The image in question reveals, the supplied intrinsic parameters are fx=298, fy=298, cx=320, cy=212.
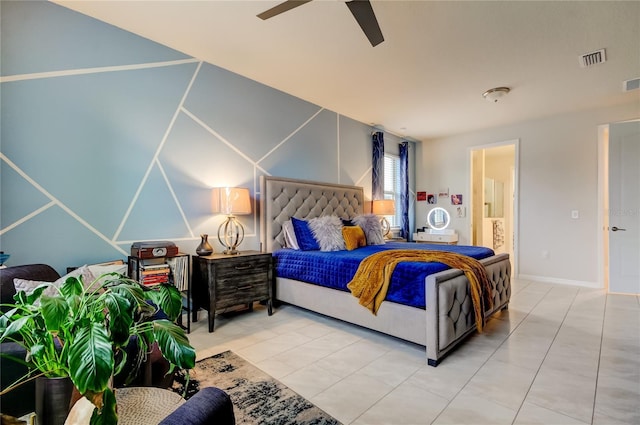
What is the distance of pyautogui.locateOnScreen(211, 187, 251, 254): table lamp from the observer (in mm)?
3213

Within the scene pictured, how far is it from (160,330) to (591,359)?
303 centimetres

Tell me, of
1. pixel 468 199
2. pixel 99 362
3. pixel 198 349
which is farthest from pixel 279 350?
pixel 468 199

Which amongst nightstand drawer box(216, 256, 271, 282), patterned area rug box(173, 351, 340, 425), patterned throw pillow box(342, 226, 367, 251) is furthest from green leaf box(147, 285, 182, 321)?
patterned throw pillow box(342, 226, 367, 251)

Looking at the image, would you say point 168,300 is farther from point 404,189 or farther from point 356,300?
point 404,189

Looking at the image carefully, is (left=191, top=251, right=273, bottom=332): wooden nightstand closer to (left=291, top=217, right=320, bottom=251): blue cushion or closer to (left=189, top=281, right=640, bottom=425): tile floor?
(left=189, top=281, right=640, bottom=425): tile floor

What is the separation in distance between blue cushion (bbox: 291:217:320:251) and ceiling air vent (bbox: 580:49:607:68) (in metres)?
3.45

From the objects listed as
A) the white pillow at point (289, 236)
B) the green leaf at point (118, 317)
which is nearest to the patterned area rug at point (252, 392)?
the green leaf at point (118, 317)

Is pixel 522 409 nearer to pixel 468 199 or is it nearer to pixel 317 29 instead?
pixel 317 29

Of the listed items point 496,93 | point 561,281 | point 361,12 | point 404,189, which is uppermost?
point 496,93

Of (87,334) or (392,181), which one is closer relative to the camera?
(87,334)

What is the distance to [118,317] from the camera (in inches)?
27.5

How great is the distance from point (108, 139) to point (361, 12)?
2.36 m

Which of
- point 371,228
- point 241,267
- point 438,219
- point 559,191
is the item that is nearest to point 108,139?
point 241,267

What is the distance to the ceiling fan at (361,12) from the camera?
1.86 meters
